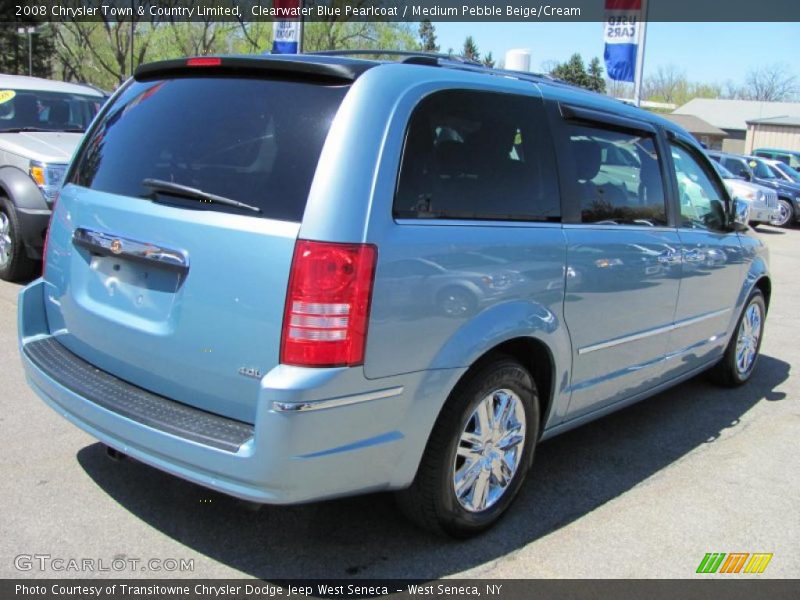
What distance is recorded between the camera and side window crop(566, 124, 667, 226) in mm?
3545

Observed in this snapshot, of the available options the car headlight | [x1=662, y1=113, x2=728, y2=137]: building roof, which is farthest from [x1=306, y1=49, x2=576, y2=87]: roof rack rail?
[x1=662, y1=113, x2=728, y2=137]: building roof

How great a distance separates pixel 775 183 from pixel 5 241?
19.4 m

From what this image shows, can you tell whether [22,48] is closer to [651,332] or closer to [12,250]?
[12,250]

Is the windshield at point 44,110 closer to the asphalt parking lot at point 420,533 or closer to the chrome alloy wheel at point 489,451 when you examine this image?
the asphalt parking lot at point 420,533

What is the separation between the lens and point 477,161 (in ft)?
9.96

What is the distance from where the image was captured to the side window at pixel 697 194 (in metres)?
4.52

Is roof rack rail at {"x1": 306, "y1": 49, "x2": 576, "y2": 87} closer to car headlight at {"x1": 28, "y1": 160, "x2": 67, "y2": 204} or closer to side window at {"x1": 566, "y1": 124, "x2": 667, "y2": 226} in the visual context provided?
side window at {"x1": 566, "y1": 124, "x2": 667, "y2": 226}

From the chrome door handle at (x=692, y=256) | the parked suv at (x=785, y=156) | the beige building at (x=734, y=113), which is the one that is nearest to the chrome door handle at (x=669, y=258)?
the chrome door handle at (x=692, y=256)

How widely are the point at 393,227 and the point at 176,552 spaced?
1.54 metres

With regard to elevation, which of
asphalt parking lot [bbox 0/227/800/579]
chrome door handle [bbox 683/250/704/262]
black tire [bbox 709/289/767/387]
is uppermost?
chrome door handle [bbox 683/250/704/262]

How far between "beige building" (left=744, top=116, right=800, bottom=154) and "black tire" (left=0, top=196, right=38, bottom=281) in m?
49.7

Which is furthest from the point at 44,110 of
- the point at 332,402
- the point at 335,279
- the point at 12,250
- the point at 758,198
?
the point at 758,198

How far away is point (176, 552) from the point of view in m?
2.91

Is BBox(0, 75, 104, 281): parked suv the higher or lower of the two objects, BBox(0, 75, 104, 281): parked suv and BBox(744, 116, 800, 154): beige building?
the lower
